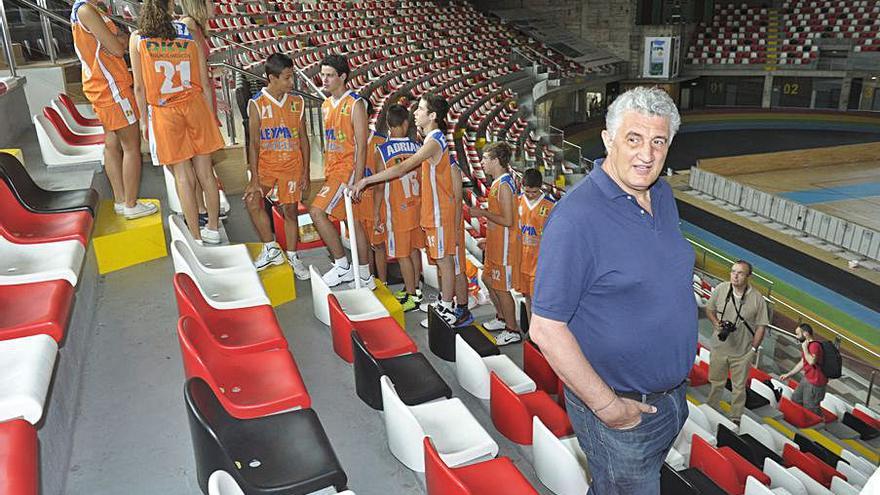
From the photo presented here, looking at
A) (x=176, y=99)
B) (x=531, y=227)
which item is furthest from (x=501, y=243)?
(x=176, y=99)

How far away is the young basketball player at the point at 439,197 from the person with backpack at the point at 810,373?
4236mm

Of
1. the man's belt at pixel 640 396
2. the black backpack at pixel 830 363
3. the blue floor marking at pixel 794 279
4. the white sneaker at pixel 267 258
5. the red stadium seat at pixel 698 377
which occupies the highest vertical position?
the man's belt at pixel 640 396

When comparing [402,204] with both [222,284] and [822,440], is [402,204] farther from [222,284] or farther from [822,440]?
[822,440]

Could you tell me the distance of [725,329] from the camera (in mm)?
5680

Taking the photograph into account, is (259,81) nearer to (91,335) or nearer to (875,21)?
(91,335)

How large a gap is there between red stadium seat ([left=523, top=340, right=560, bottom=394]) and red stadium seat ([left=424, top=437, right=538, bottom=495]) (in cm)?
164

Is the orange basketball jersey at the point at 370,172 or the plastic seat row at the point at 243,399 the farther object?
the orange basketball jersey at the point at 370,172

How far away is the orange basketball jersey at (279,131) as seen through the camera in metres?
4.55

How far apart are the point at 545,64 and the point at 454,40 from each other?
13.2 feet

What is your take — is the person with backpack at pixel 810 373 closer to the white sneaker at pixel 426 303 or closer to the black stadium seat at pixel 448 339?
the white sneaker at pixel 426 303

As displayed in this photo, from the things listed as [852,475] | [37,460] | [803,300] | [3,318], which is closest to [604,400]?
[37,460]

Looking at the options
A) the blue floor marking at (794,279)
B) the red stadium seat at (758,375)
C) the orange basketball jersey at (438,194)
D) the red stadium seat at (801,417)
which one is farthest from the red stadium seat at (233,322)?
the blue floor marking at (794,279)

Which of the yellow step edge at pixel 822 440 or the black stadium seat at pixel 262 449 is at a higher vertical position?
the black stadium seat at pixel 262 449

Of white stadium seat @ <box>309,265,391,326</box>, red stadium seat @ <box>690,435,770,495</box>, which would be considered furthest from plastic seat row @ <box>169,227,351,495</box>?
red stadium seat @ <box>690,435,770,495</box>
